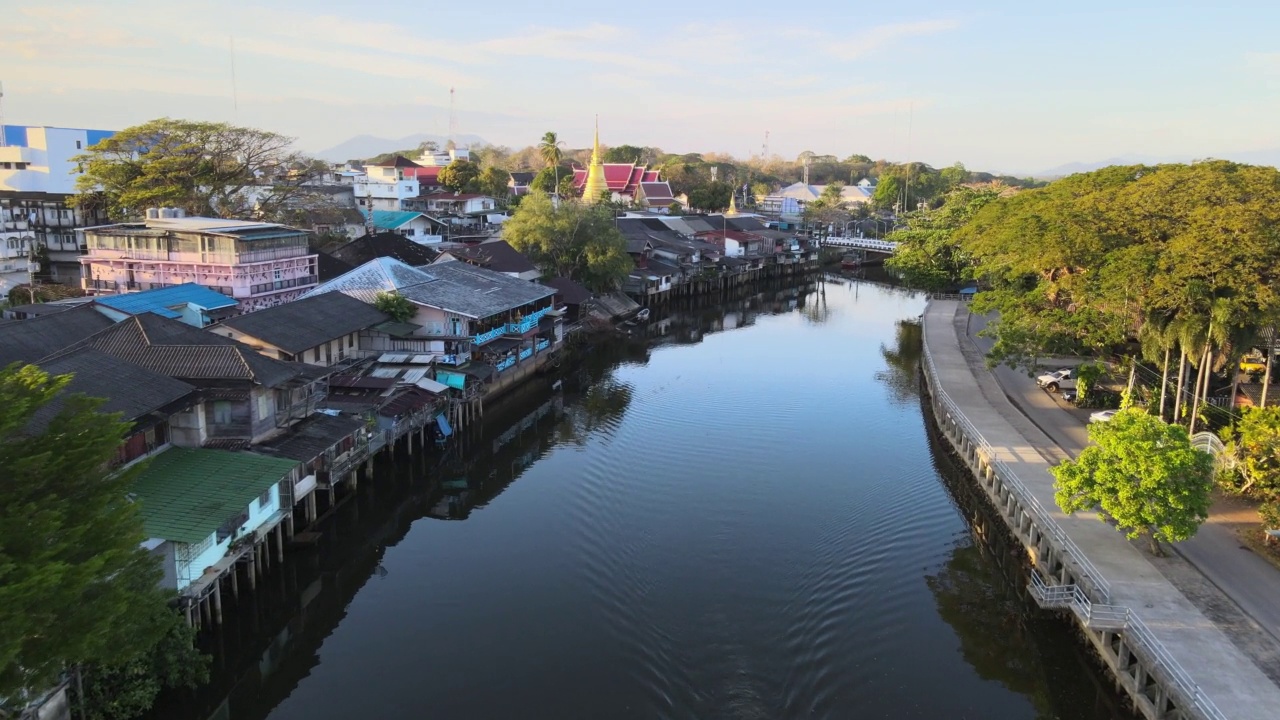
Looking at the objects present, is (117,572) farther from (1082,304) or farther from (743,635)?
(1082,304)

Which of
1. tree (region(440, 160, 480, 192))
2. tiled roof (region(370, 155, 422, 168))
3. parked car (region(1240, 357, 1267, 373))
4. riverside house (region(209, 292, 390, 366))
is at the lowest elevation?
parked car (region(1240, 357, 1267, 373))

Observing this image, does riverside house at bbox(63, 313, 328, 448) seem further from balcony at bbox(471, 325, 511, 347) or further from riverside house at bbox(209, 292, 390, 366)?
balcony at bbox(471, 325, 511, 347)

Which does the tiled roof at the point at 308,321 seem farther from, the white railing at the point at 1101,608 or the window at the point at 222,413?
the white railing at the point at 1101,608

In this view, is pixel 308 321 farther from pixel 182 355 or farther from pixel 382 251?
pixel 382 251

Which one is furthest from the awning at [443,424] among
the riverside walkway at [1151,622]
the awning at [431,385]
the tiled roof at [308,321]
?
the riverside walkway at [1151,622]

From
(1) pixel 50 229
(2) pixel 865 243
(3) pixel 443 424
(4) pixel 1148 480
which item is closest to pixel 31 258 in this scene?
(1) pixel 50 229

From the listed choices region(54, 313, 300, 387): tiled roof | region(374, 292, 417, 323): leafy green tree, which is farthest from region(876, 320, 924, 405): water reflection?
region(54, 313, 300, 387): tiled roof

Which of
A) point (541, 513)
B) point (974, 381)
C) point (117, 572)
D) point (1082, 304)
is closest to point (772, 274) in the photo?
point (974, 381)
